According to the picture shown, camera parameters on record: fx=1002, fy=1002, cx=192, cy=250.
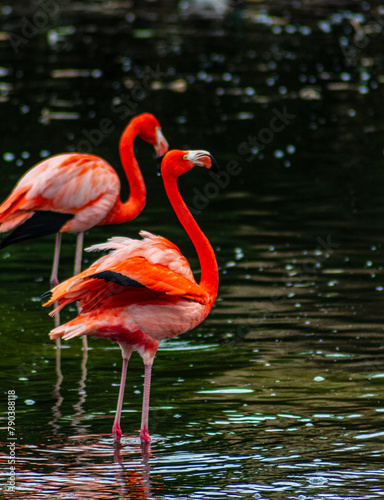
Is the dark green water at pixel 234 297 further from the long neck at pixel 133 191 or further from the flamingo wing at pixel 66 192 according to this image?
the long neck at pixel 133 191

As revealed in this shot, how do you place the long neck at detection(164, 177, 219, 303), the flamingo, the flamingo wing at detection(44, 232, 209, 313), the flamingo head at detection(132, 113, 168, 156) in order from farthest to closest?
the flamingo head at detection(132, 113, 168, 156) → the long neck at detection(164, 177, 219, 303) → the flamingo → the flamingo wing at detection(44, 232, 209, 313)

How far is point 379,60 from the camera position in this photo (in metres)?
24.0

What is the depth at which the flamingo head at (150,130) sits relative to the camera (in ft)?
30.3

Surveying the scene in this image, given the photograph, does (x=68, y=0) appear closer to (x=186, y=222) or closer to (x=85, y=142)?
(x=85, y=142)

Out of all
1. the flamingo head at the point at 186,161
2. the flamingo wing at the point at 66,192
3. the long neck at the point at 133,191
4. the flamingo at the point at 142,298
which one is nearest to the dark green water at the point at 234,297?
the flamingo at the point at 142,298

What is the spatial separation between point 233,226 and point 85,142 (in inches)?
212

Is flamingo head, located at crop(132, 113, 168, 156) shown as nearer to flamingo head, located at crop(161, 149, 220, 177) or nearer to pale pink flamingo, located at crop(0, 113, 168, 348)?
pale pink flamingo, located at crop(0, 113, 168, 348)

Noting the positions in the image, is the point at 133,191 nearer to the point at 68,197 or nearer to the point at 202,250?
the point at 68,197

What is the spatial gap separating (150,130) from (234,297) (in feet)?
5.70

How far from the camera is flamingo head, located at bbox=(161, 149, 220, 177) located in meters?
6.36

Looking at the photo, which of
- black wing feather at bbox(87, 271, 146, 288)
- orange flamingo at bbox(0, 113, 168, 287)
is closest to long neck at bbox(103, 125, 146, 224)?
orange flamingo at bbox(0, 113, 168, 287)

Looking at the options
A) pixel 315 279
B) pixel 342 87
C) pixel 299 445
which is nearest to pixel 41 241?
pixel 315 279

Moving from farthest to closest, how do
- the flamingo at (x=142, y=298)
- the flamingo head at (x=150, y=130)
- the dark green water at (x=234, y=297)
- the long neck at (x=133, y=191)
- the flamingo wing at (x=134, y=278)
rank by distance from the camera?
1. the long neck at (x=133, y=191)
2. the flamingo head at (x=150, y=130)
3. the flamingo at (x=142, y=298)
4. the flamingo wing at (x=134, y=278)
5. the dark green water at (x=234, y=297)

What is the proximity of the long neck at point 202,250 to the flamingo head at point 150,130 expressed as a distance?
2.68 metres
